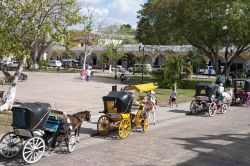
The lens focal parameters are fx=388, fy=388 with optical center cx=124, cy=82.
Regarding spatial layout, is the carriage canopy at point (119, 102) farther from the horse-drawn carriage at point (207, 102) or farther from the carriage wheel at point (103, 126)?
the horse-drawn carriage at point (207, 102)

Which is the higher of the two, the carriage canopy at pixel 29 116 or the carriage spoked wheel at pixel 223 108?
the carriage canopy at pixel 29 116

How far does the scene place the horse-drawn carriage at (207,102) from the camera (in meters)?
19.4

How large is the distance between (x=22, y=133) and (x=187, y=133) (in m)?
6.90

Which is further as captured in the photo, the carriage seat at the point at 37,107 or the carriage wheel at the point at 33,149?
the carriage seat at the point at 37,107

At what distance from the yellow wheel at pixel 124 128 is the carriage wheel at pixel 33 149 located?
3.62 meters

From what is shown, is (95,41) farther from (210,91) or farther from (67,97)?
(210,91)

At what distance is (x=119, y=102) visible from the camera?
44.1 ft

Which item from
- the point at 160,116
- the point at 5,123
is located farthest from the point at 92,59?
the point at 5,123

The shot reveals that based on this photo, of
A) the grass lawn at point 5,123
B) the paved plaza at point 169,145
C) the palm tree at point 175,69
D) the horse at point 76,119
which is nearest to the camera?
the paved plaza at point 169,145

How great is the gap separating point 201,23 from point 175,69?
21.1 ft

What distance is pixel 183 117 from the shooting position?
19141 millimetres

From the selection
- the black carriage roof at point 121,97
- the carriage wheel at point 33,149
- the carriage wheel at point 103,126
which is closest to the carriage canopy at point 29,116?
the carriage wheel at point 33,149

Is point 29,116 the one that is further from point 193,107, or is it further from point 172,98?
point 172,98

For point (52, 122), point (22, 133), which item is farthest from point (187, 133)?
point (22, 133)
